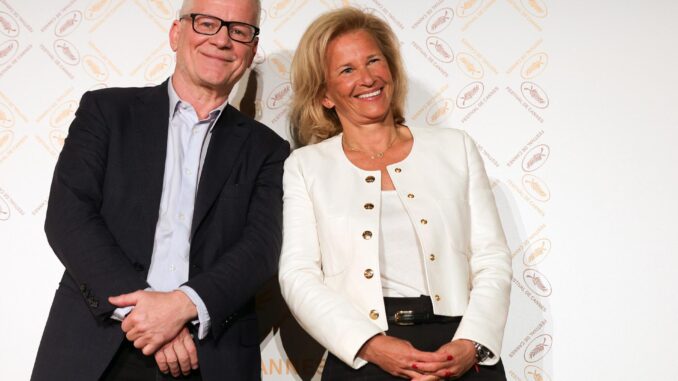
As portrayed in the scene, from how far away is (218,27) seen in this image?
2.45m

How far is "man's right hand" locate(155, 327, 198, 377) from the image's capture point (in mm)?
2090

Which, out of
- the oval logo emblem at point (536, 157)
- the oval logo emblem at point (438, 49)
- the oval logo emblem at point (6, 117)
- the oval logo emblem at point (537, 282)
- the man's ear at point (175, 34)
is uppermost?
the oval logo emblem at point (438, 49)

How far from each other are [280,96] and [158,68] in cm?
50

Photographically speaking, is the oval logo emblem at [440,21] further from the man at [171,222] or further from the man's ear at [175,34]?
the man's ear at [175,34]

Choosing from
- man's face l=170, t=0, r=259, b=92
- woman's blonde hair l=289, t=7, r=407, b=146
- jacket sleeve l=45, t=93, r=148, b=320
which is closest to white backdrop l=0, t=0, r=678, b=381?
woman's blonde hair l=289, t=7, r=407, b=146

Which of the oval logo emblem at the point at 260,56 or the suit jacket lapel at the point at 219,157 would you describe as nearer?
the suit jacket lapel at the point at 219,157

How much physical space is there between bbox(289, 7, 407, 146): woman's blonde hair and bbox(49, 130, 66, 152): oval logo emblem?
36.8 inches

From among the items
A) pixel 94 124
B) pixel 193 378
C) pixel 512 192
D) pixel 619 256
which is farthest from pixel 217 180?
pixel 619 256

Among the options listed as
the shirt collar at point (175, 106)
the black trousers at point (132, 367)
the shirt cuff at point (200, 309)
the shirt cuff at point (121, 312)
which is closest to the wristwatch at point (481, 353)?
the shirt cuff at point (200, 309)

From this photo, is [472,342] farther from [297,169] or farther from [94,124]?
[94,124]

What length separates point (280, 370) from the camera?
2.91m

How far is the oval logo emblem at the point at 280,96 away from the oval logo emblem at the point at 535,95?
0.95 metres

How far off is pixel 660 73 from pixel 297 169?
1604 mm

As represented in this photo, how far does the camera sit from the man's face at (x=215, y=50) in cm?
244
